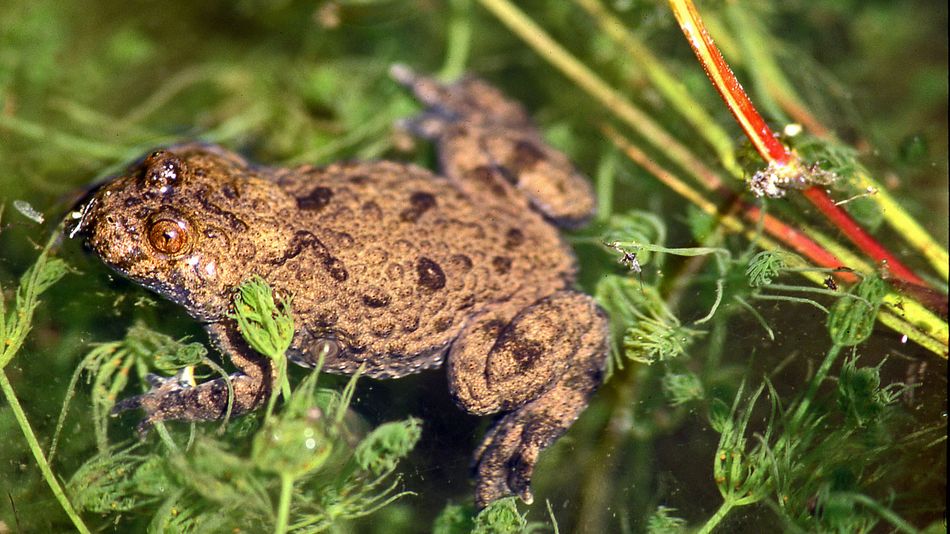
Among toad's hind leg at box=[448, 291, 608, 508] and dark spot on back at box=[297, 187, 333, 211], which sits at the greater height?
dark spot on back at box=[297, 187, 333, 211]

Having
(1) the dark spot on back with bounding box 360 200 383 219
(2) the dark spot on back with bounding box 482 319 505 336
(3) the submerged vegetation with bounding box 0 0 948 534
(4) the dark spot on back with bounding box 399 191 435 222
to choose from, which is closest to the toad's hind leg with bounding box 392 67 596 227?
(3) the submerged vegetation with bounding box 0 0 948 534

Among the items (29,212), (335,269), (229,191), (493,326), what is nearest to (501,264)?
(493,326)

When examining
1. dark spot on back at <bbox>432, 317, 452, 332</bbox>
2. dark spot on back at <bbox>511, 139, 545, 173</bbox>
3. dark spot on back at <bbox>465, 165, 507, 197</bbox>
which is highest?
dark spot on back at <bbox>511, 139, 545, 173</bbox>

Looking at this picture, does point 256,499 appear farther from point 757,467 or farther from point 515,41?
point 515,41

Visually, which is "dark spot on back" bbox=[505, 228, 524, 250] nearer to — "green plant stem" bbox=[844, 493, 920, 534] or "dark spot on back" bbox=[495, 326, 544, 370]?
"dark spot on back" bbox=[495, 326, 544, 370]

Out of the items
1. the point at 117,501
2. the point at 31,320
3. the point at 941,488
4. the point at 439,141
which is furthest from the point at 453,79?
the point at 941,488

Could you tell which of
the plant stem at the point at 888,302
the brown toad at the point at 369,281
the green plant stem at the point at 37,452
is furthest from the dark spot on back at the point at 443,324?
the green plant stem at the point at 37,452
